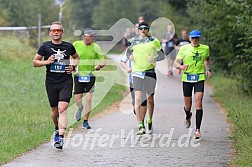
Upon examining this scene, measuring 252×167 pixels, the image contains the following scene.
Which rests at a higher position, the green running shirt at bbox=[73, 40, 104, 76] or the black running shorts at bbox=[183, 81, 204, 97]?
the green running shirt at bbox=[73, 40, 104, 76]

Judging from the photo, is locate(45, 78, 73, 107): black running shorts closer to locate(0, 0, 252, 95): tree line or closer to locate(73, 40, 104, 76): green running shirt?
locate(73, 40, 104, 76): green running shirt

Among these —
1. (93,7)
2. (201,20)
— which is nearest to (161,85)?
(201,20)

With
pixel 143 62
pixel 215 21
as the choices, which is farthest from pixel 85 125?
pixel 215 21

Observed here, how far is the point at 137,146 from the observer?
1221cm

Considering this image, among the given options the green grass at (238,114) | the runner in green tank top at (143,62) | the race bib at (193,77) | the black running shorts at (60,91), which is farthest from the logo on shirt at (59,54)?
the green grass at (238,114)

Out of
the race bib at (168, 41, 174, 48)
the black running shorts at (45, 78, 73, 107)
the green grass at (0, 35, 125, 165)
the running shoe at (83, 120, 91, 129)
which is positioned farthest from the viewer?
the race bib at (168, 41, 174, 48)

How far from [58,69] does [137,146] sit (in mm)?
1844

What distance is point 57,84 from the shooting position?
12.0 m

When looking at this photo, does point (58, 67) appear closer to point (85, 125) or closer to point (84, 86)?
point (85, 125)

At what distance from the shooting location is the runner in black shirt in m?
11.8

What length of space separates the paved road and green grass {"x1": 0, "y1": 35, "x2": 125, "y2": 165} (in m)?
0.41

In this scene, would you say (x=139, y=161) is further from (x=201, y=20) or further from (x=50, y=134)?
(x=201, y=20)

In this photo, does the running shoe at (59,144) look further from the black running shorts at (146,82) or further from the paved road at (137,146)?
the black running shorts at (146,82)

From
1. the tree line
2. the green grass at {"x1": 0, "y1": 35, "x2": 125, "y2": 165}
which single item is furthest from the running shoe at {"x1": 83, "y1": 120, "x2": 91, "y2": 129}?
the tree line
